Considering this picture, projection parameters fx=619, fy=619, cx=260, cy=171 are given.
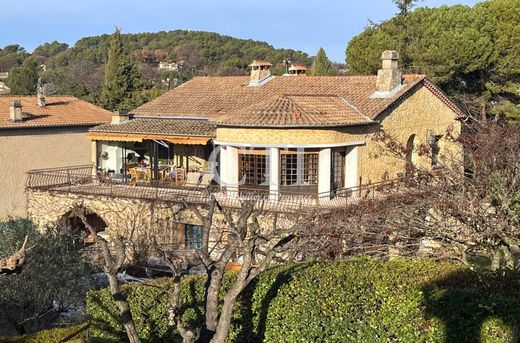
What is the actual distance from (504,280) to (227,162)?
18094 mm

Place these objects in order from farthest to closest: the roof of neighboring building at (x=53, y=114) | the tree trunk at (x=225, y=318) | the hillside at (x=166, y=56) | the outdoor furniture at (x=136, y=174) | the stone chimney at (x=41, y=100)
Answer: the hillside at (x=166, y=56)
the stone chimney at (x=41, y=100)
the roof of neighboring building at (x=53, y=114)
the outdoor furniture at (x=136, y=174)
the tree trunk at (x=225, y=318)

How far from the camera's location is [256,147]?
2803cm

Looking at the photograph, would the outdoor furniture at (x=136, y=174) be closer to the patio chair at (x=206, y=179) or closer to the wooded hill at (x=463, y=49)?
the patio chair at (x=206, y=179)

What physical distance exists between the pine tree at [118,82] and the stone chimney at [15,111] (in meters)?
30.3

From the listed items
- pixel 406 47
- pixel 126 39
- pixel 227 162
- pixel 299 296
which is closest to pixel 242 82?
pixel 227 162

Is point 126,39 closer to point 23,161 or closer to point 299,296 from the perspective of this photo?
point 23,161

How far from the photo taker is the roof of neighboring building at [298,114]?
2706 cm

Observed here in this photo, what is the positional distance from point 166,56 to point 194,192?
385ft

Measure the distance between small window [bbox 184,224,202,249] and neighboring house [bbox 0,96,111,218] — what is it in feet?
43.5

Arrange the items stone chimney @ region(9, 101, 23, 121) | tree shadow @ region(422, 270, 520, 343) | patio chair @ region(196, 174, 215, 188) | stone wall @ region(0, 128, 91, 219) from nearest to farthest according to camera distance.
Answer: tree shadow @ region(422, 270, 520, 343) < patio chair @ region(196, 174, 215, 188) < stone wall @ region(0, 128, 91, 219) < stone chimney @ region(9, 101, 23, 121)

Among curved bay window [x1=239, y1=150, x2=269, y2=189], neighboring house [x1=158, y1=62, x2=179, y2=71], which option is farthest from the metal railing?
neighboring house [x1=158, y1=62, x2=179, y2=71]

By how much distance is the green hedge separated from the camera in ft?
38.3

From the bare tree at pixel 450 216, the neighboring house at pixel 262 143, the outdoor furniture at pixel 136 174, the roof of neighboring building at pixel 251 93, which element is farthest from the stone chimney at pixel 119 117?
the bare tree at pixel 450 216

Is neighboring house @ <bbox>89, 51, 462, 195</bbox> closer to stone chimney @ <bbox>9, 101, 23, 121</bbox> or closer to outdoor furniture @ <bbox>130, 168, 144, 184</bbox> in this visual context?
outdoor furniture @ <bbox>130, 168, 144, 184</bbox>
